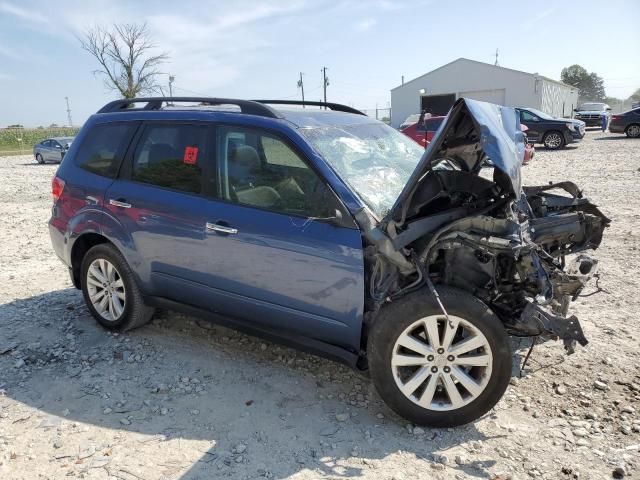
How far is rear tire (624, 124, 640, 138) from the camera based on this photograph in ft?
76.3

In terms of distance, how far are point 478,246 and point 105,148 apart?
3.19 meters

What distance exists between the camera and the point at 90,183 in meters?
4.27

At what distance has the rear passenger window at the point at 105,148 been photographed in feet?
13.7

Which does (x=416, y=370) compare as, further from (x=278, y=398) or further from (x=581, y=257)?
(x=581, y=257)

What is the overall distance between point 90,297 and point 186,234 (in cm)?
142

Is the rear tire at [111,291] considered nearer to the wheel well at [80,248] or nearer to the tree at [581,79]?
the wheel well at [80,248]

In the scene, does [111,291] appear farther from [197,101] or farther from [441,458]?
[441,458]

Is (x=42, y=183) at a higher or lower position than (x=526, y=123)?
lower

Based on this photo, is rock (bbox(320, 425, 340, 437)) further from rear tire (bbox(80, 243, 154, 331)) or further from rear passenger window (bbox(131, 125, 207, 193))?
rear tire (bbox(80, 243, 154, 331))

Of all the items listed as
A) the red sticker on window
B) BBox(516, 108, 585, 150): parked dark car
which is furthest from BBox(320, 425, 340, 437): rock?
BBox(516, 108, 585, 150): parked dark car

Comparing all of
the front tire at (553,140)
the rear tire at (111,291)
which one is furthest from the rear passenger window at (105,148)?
the front tire at (553,140)

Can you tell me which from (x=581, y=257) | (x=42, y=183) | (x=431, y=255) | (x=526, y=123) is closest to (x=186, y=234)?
(x=431, y=255)

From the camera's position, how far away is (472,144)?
3230 millimetres

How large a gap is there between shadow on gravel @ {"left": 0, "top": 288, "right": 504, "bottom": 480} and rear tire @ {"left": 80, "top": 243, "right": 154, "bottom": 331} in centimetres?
16
